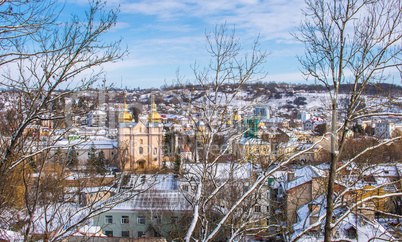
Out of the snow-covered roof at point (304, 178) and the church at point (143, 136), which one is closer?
the snow-covered roof at point (304, 178)

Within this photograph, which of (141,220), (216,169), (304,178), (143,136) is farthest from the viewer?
(143,136)

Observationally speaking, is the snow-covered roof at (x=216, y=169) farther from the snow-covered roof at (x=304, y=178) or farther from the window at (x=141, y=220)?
the window at (x=141, y=220)

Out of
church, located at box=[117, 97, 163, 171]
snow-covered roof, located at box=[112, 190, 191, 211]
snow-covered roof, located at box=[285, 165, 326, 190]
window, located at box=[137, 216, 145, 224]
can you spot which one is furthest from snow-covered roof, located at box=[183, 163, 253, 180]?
church, located at box=[117, 97, 163, 171]

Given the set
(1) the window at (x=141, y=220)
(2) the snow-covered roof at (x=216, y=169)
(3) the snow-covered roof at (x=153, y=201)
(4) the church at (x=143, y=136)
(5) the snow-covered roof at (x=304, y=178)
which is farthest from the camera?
(4) the church at (x=143, y=136)

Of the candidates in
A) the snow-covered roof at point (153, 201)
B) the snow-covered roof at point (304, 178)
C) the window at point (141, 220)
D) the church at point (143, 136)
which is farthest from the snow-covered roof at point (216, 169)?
the church at point (143, 136)

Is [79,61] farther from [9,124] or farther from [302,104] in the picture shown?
[302,104]

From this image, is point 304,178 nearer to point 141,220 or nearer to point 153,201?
point 153,201

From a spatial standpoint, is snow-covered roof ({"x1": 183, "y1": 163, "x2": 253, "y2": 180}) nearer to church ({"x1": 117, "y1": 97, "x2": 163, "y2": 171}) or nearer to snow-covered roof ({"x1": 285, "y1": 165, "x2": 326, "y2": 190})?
snow-covered roof ({"x1": 285, "y1": 165, "x2": 326, "y2": 190})

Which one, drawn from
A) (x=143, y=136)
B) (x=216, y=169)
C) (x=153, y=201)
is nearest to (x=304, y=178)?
(x=153, y=201)

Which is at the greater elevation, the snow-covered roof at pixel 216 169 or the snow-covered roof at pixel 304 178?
the snow-covered roof at pixel 216 169

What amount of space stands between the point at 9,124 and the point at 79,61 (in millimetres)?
1180

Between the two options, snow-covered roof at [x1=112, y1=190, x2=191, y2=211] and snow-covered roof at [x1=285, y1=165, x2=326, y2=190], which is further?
snow-covered roof at [x1=112, y1=190, x2=191, y2=211]

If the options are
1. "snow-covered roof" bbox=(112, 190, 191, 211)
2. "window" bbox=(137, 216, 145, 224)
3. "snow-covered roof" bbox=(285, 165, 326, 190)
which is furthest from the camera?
"window" bbox=(137, 216, 145, 224)

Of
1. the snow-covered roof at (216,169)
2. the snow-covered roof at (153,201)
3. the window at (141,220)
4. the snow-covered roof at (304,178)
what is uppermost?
the snow-covered roof at (216,169)
